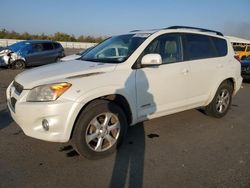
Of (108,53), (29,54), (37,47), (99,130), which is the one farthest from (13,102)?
(37,47)

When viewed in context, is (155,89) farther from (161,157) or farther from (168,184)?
(168,184)

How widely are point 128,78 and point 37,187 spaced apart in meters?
1.84

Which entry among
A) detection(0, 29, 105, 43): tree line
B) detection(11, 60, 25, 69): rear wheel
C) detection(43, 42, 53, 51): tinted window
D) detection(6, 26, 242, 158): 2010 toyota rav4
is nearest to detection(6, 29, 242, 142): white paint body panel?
detection(6, 26, 242, 158): 2010 toyota rav4

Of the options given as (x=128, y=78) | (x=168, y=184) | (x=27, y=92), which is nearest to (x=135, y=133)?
(x=128, y=78)

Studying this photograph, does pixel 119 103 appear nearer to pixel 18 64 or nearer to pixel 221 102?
pixel 221 102

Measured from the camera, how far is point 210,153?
399 cm

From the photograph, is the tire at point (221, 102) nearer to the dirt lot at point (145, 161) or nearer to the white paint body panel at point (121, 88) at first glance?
the white paint body panel at point (121, 88)

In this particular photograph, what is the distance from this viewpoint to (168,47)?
4.52 m

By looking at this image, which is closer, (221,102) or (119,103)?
(119,103)

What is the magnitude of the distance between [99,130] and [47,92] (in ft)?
2.89

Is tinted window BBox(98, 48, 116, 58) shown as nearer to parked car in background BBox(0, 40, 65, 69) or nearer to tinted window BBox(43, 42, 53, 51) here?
parked car in background BBox(0, 40, 65, 69)

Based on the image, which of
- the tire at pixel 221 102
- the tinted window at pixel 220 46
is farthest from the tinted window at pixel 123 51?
the tire at pixel 221 102

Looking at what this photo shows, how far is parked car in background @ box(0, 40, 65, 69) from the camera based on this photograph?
1431 cm

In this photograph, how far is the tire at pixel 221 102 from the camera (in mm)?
5492
